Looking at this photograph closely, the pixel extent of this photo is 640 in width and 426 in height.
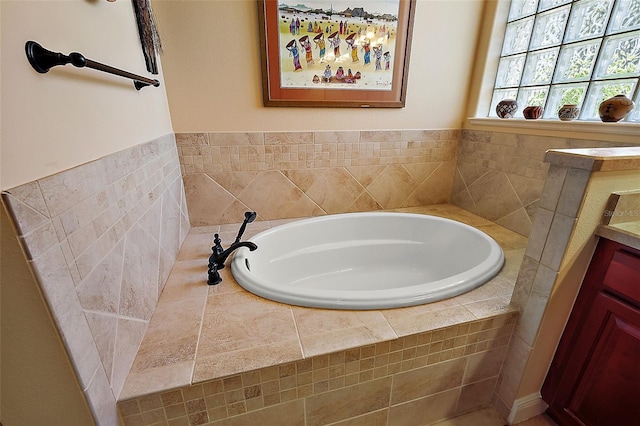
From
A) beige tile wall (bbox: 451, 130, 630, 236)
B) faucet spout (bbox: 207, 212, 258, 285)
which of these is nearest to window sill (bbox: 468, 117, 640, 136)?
beige tile wall (bbox: 451, 130, 630, 236)

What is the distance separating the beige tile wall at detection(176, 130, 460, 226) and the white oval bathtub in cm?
20

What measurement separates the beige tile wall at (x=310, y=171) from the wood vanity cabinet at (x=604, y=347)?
1.25 metres

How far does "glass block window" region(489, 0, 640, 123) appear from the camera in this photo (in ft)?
3.96

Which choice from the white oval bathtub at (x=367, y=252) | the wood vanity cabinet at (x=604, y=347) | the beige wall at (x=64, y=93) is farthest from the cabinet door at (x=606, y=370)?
the beige wall at (x=64, y=93)

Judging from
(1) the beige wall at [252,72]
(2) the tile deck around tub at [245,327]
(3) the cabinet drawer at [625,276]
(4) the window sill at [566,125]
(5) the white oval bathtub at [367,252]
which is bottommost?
(5) the white oval bathtub at [367,252]

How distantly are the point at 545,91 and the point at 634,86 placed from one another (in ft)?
1.32

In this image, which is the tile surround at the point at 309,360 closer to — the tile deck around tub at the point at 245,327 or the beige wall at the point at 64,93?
the tile deck around tub at the point at 245,327

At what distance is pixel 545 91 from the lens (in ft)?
5.08

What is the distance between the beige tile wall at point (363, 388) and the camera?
0.77 metres

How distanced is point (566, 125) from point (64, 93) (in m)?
2.00

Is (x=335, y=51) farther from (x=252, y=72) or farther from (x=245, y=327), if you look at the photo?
(x=245, y=327)

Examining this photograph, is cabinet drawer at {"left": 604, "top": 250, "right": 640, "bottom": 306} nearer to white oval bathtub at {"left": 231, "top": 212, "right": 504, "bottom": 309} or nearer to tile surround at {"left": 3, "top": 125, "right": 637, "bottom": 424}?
tile surround at {"left": 3, "top": 125, "right": 637, "bottom": 424}

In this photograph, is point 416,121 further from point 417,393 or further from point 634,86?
point 417,393

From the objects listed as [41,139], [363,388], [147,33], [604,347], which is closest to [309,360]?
[363,388]
